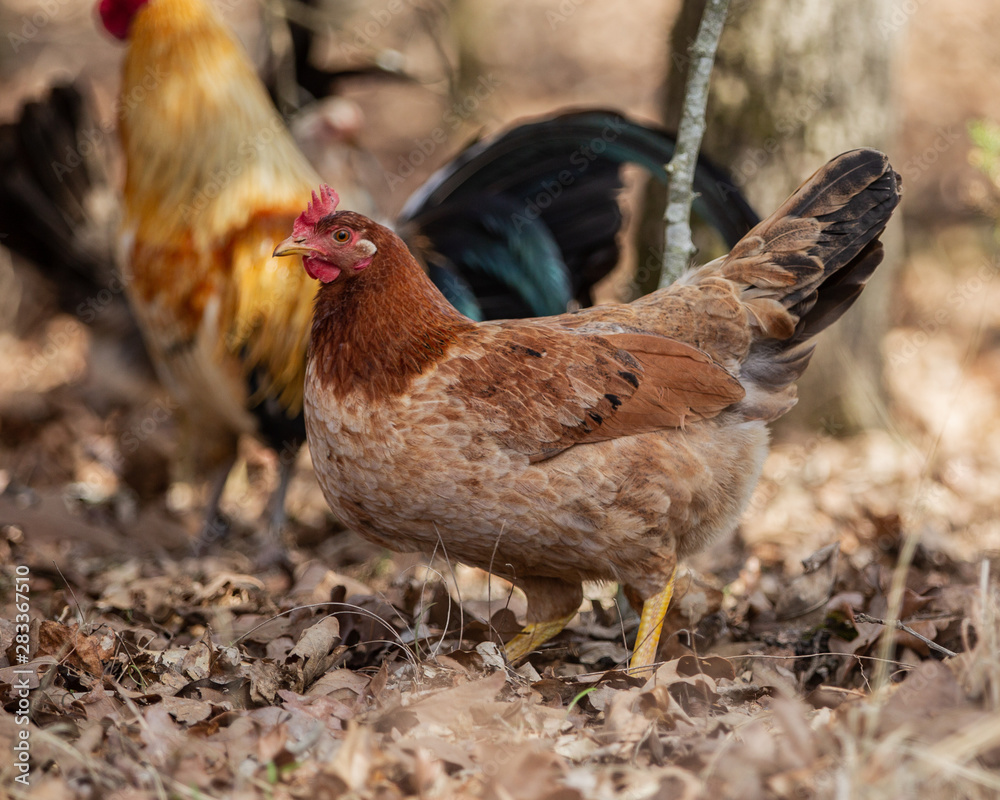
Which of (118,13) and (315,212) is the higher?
(118,13)

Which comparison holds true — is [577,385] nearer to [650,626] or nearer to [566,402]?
[566,402]

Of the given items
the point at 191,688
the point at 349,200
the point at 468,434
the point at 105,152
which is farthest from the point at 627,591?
the point at 105,152

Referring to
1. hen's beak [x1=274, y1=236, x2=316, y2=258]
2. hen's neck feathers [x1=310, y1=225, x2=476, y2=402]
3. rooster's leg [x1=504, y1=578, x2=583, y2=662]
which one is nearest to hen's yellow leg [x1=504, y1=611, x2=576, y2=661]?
rooster's leg [x1=504, y1=578, x2=583, y2=662]

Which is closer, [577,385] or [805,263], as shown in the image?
[577,385]

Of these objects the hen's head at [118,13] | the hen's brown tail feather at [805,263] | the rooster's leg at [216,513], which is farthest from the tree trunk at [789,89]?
the hen's head at [118,13]

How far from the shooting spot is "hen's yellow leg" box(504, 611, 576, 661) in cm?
359

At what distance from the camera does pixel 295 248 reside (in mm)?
3277

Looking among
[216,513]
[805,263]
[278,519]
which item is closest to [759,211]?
[805,263]

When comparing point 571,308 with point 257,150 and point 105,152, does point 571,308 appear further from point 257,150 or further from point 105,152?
point 105,152

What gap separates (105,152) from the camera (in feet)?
27.1

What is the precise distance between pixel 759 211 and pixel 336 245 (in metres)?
3.43

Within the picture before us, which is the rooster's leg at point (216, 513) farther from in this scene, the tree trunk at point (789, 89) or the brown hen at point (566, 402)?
the tree trunk at point (789, 89)

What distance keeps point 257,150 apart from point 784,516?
14.0 ft

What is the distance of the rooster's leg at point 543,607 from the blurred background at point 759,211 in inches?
55.1
